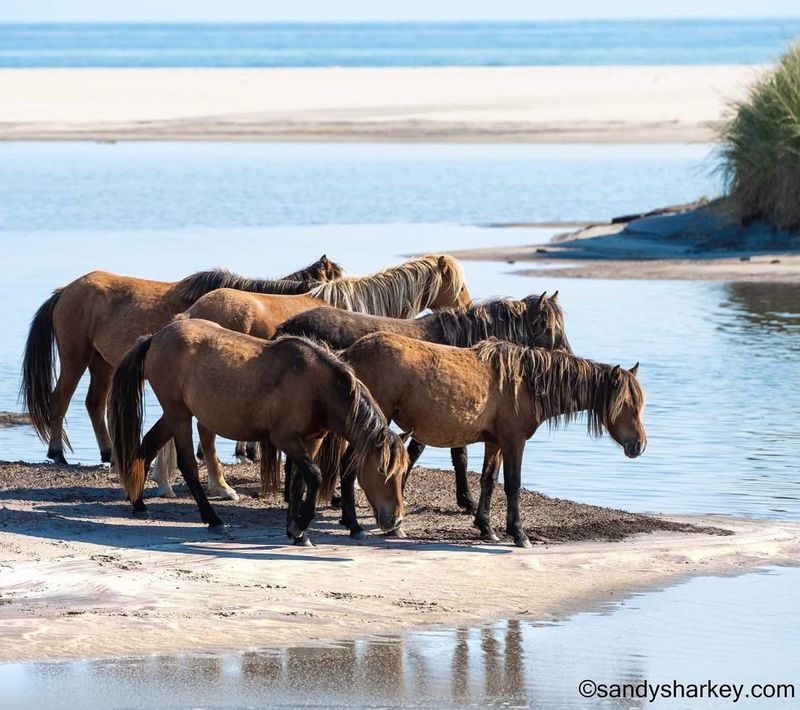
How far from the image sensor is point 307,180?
3738 cm

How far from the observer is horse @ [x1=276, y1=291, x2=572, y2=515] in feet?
32.3

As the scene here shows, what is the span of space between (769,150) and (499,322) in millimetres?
15515

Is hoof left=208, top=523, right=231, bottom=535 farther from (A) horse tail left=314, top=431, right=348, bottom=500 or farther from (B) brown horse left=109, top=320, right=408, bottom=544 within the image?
(A) horse tail left=314, top=431, right=348, bottom=500

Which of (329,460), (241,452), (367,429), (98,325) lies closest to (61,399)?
(98,325)

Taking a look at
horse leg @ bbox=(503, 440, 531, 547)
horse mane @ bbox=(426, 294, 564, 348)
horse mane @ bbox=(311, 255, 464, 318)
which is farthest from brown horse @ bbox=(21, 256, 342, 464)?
horse leg @ bbox=(503, 440, 531, 547)

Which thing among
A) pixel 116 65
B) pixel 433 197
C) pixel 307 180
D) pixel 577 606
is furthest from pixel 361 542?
pixel 116 65

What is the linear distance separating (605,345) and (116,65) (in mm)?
87484

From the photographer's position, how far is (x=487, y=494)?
30.7 ft

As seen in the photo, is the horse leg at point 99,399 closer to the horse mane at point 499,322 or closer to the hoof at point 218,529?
the hoof at point 218,529

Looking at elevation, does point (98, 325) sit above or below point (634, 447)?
above

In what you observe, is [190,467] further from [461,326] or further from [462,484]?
[461,326]

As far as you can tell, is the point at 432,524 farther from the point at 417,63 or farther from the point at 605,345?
the point at 417,63

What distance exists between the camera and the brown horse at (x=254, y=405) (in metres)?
8.71

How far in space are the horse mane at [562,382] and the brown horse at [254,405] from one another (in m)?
0.96
